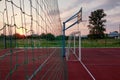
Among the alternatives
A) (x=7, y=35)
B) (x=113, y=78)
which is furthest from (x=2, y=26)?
(x=113, y=78)

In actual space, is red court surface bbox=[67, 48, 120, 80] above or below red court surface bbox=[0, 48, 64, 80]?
below

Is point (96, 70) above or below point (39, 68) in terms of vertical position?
below

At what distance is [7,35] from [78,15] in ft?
55.2

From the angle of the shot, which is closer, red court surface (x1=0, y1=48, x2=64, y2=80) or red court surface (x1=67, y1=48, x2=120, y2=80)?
red court surface (x1=0, y1=48, x2=64, y2=80)

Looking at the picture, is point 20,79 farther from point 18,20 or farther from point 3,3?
point 3,3

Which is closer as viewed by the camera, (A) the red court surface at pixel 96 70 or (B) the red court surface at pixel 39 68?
(B) the red court surface at pixel 39 68

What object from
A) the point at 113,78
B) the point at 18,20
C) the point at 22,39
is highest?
the point at 18,20

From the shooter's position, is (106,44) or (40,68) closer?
(40,68)

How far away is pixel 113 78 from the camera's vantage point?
33.0 ft

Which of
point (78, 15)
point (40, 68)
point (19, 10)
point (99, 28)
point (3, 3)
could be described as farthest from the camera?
point (99, 28)

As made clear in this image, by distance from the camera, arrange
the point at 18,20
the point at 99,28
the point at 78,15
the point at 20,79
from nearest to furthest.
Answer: the point at 18,20, the point at 20,79, the point at 78,15, the point at 99,28

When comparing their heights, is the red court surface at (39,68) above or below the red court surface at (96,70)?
above

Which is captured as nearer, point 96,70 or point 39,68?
point 39,68

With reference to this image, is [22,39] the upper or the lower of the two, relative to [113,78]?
upper
